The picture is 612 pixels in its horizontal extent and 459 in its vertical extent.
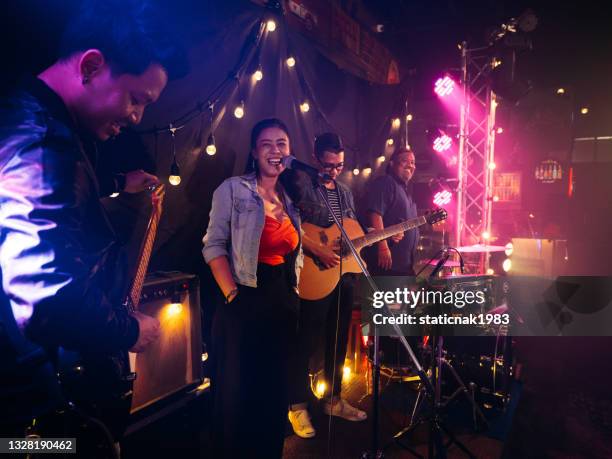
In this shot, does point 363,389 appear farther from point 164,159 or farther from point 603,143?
point 603,143

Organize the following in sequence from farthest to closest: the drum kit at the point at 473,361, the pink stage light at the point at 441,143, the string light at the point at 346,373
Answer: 1. the pink stage light at the point at 441,143
2. the string light at the point at 346,373
3. the drum kit at the point at 473,361

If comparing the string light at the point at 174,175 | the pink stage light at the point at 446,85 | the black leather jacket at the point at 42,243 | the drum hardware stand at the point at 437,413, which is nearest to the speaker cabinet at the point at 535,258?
the pink stage light at the point at 446,85

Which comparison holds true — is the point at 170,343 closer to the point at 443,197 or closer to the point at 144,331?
the point at 144,331

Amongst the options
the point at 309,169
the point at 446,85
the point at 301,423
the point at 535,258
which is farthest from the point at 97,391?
the point at 535,258

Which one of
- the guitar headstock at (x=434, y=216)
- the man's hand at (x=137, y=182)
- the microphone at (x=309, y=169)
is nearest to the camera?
the man's hand at (x=137, y=182)

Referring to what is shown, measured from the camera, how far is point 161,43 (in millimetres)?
1231

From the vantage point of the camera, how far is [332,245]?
350 cm

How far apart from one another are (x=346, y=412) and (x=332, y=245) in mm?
1392

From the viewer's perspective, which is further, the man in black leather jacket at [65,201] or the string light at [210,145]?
the string light at [210,145]

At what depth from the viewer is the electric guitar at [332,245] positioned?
10.7ft

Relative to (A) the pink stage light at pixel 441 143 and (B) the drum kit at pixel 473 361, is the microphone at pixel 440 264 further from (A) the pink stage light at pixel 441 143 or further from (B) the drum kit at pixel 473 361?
(A) the pink stage light at pixel 441 143

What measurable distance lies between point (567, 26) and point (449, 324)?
10.7 metres

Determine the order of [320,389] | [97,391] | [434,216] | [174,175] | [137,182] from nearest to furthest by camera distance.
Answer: [97,391], [137,182], [174,175], [320,389], [434,216]

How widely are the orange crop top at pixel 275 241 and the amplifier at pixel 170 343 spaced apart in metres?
0.68
